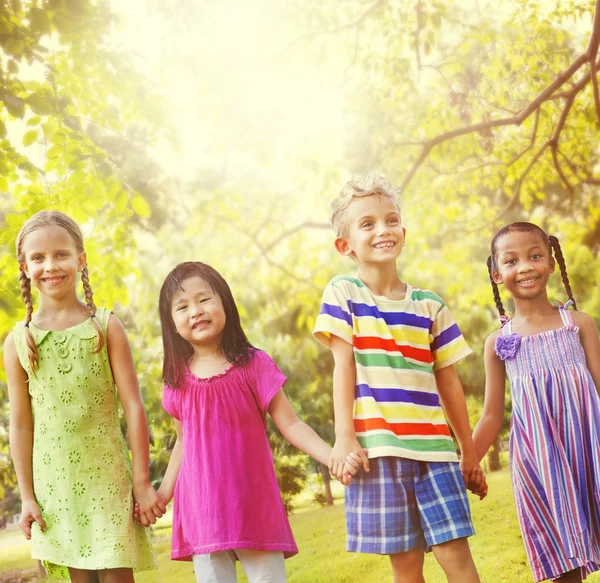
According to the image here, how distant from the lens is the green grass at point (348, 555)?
339 centimetres

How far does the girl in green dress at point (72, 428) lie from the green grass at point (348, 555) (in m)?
1.83

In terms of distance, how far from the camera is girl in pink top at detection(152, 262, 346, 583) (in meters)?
1.84

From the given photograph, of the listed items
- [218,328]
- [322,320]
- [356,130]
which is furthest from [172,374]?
[356,130]

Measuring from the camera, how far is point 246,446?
1.90 metres

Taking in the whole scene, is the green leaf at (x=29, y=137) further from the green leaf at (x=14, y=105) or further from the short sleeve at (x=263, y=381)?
the short sleeve at (x=263, y=381)

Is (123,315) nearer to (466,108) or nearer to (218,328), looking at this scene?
(466,108)

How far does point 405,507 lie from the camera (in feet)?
5.81

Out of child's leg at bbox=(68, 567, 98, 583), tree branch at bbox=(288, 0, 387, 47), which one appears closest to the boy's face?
child's leg at bbox=(68, 567, 98, 583)

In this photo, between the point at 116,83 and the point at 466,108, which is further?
the point at 466,108

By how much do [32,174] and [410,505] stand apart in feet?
7.56

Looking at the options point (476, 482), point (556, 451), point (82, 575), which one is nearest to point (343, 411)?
point (476, 482)

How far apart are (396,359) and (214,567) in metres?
0.67

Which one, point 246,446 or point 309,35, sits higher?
point 309,35

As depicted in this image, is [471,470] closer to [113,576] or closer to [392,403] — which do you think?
[392,403]
